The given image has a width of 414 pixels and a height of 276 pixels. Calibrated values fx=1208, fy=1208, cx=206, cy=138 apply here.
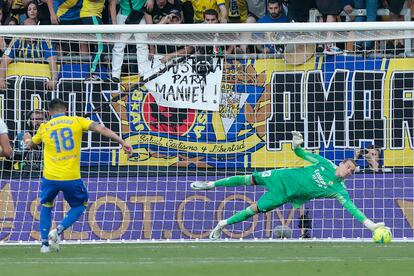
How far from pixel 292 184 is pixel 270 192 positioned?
347 mm

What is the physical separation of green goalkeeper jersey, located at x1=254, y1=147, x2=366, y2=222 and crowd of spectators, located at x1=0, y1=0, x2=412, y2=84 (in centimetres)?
207

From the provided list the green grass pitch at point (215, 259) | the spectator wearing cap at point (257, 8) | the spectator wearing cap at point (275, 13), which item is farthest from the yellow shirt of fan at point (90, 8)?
the green grass pitch at point (215, 259)

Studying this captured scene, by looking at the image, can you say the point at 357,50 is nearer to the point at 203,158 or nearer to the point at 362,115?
the point at 362,115

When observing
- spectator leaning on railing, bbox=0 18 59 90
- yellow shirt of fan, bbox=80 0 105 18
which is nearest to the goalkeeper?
spectator leaning on railing, bbox=0 18 59 90

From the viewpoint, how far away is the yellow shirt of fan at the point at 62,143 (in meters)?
15.9

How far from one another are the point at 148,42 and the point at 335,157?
138 inches

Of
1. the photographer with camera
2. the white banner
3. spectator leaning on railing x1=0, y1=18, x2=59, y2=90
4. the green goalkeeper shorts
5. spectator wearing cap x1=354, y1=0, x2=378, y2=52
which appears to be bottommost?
the green goalkeeper shorts

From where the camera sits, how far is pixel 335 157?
62.6 feet

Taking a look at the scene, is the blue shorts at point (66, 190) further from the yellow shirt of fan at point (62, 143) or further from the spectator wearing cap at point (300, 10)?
the spectator wearing cap at point (300, 10)

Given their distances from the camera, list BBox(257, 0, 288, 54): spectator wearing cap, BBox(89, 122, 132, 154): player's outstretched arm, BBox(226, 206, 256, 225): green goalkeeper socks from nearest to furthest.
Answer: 1. BBox(89, 122, 132, 154): player's outstretched arm
2. BBox(226, 206, 256, 225): green goalkeeper socks
3. BBox(257, 0, 288, 54): spectator wearing cap

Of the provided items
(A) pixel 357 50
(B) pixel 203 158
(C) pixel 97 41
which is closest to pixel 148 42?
(C) pixel 97 41

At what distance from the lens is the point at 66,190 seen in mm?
15969

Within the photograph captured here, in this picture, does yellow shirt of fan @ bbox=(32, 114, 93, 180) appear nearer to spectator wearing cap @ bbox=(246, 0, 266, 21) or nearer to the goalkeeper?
the goalkeeper

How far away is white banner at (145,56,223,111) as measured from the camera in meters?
18.8
